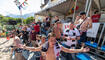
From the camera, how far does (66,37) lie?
A: 7.62 feet

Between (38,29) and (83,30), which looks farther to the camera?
(38,29)

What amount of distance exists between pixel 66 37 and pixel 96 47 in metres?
1.16

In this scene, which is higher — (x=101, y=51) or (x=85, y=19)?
(x=85, y=19)

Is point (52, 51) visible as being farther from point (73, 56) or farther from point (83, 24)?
point (83, 24)

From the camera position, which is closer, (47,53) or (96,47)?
(47,53)

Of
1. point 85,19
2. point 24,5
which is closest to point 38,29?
point 85,19

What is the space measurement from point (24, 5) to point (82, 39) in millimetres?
10999

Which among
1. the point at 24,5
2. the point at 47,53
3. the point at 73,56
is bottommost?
the point at 73,56

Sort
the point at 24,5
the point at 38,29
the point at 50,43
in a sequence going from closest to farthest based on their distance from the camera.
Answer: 1. the point at 50,43
2. the point at 38,29
3. the point at 24,5

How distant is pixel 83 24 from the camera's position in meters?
2.39

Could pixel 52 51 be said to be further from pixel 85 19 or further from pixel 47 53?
pixel 85 19

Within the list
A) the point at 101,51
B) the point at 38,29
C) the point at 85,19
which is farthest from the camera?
the point at 38,29

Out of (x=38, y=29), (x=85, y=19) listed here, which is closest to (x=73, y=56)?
(x=85, y=19)

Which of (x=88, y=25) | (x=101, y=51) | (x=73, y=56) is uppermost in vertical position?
(x=88, y=25)
